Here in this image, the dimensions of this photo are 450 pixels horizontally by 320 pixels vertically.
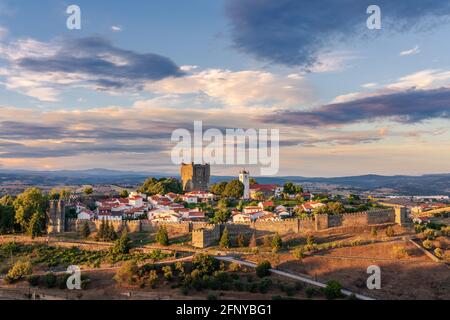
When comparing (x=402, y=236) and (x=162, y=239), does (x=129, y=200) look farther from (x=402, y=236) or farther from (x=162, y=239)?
(x=402, y=236)

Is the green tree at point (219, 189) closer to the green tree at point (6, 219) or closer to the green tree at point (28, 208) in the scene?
the green tree at point (28, 208)

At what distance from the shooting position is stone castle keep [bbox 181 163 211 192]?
2933 inches

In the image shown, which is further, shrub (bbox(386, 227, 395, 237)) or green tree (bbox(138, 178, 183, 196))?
green tree (bbox(138, 178, 183, 196))

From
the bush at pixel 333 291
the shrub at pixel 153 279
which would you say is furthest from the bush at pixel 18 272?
the bush at pixel 333 291

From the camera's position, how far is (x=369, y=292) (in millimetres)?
32281

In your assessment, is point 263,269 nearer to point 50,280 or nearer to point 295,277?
point 295,277

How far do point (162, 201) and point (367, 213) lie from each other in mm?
24256

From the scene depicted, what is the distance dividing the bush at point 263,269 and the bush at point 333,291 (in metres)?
4.65

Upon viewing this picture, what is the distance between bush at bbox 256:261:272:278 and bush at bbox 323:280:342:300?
4.65 metres

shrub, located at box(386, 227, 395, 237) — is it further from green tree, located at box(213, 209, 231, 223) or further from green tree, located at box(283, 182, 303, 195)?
green tree, located at box(283, 182, 303, 195)

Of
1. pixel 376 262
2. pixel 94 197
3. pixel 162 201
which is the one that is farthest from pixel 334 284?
pixel 94 197

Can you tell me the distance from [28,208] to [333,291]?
33186 millimetres

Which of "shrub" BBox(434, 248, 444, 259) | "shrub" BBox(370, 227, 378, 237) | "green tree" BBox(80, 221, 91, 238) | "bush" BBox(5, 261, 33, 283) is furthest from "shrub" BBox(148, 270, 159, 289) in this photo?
"shrub" BBox(434, 248, 444, 259)

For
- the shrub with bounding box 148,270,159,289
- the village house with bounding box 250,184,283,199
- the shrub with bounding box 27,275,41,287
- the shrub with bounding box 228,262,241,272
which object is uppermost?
the village house with bounding box 250,184,283,199
